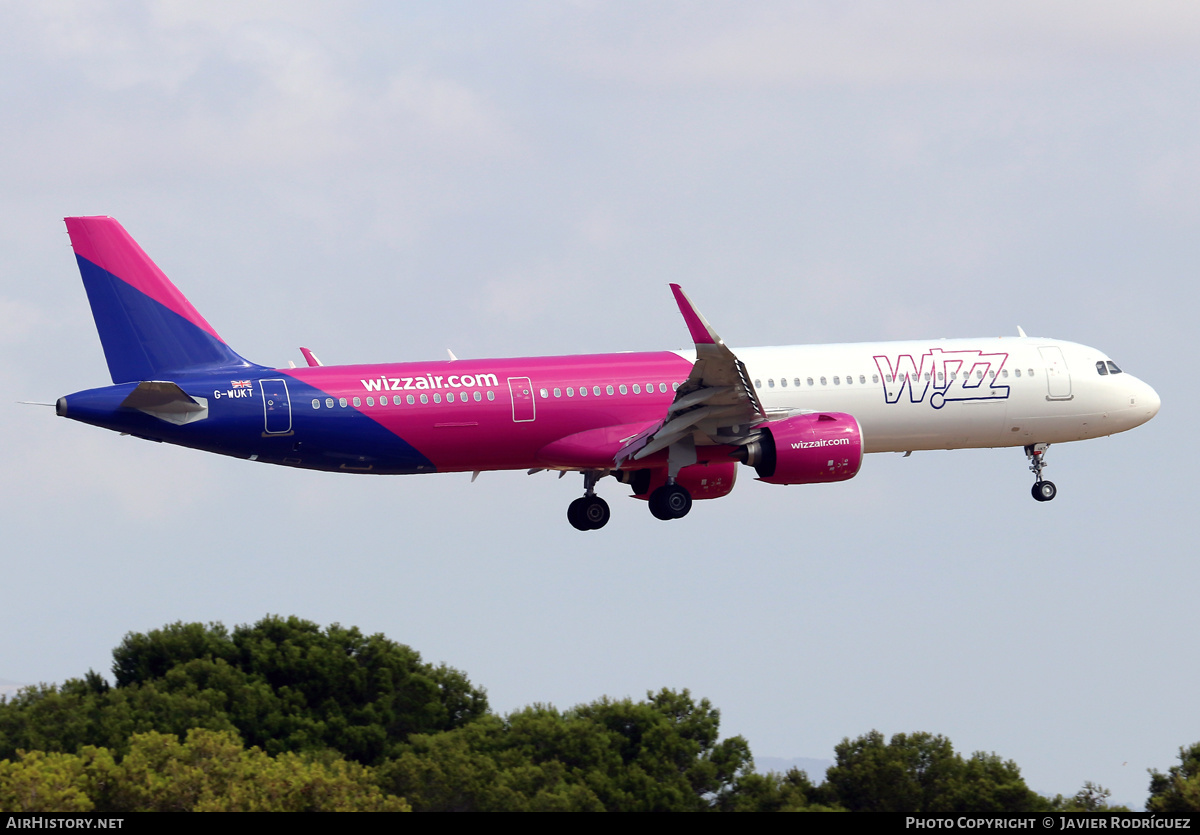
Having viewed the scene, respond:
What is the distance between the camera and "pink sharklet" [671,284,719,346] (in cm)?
5234

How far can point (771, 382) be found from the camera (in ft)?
192

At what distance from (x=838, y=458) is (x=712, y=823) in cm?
1266

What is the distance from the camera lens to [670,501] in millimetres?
59719

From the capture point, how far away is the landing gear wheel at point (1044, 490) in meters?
64.1

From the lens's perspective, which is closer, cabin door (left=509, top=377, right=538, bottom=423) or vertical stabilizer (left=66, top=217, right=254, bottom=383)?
vertical stabilizer (left=66, top=217, right=254, bottom=383)

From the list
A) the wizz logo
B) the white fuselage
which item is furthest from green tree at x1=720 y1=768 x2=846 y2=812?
the wizz logo

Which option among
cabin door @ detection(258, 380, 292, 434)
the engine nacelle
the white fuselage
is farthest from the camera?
the white fuselage

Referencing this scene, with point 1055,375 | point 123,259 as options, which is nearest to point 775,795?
point 1055,375

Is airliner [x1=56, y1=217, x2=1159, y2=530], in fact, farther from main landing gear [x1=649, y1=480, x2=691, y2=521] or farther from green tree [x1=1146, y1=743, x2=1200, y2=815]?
green tree [x1=1146, y1=743, x2=1200, y2=815]

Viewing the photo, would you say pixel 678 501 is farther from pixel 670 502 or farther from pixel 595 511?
pixel 595 511

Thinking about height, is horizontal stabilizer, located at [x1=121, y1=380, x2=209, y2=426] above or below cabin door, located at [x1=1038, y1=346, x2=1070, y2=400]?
below

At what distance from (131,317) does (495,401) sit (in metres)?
10.4

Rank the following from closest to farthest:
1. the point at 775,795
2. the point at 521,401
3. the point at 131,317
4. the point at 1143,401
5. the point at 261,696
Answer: the point at 131,317, the point at 521,401, the point at 775,795, the point at 1143,401, the point at 261,696

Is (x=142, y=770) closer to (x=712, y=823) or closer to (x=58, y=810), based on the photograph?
(x=58, y=810)
